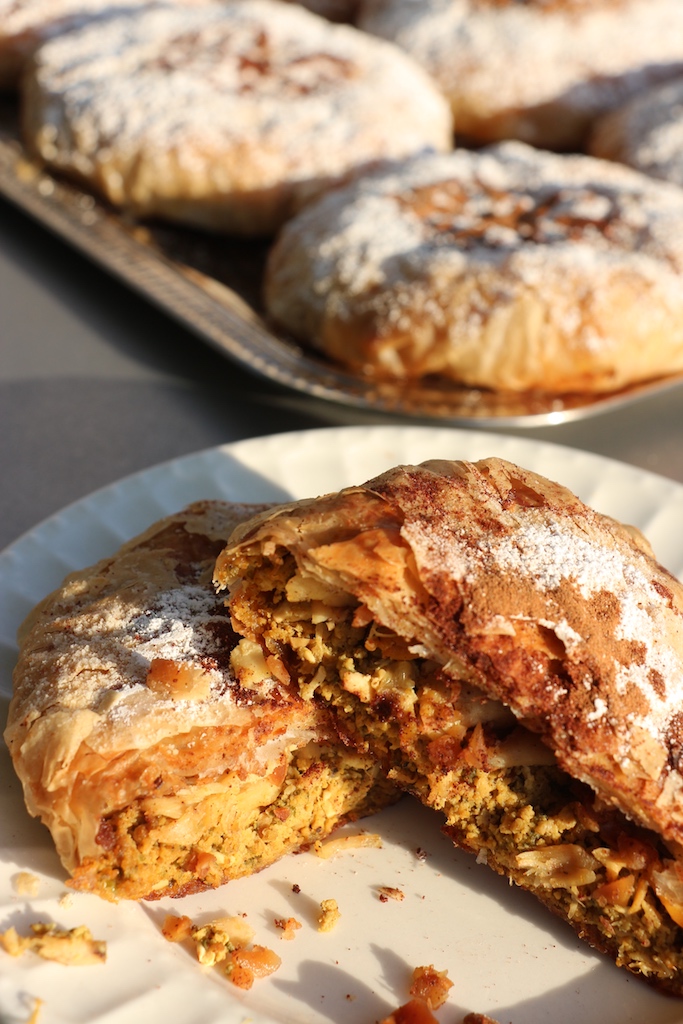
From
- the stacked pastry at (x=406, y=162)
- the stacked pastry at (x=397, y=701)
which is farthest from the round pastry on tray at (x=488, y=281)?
the stacked pastry at (x=397, y=701)

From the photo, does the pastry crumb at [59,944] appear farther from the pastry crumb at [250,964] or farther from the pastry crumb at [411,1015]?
the pastry crumb at [411,1015]

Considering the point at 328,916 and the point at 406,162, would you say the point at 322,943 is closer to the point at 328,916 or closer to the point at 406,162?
the point at 328,916

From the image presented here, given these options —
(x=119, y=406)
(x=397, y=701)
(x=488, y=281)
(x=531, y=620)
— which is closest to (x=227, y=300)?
(x=119, y=406)

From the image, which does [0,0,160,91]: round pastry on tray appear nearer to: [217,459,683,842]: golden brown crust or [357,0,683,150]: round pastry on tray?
[357,0,683,150]: round pastry on tray

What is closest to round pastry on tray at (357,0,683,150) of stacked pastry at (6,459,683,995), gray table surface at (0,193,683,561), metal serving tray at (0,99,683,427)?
metal serving tray at (0,99,683,427)

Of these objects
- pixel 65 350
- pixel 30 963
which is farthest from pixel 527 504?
pixel 65 350

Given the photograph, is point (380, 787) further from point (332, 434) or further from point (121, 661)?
point (332, 434)
